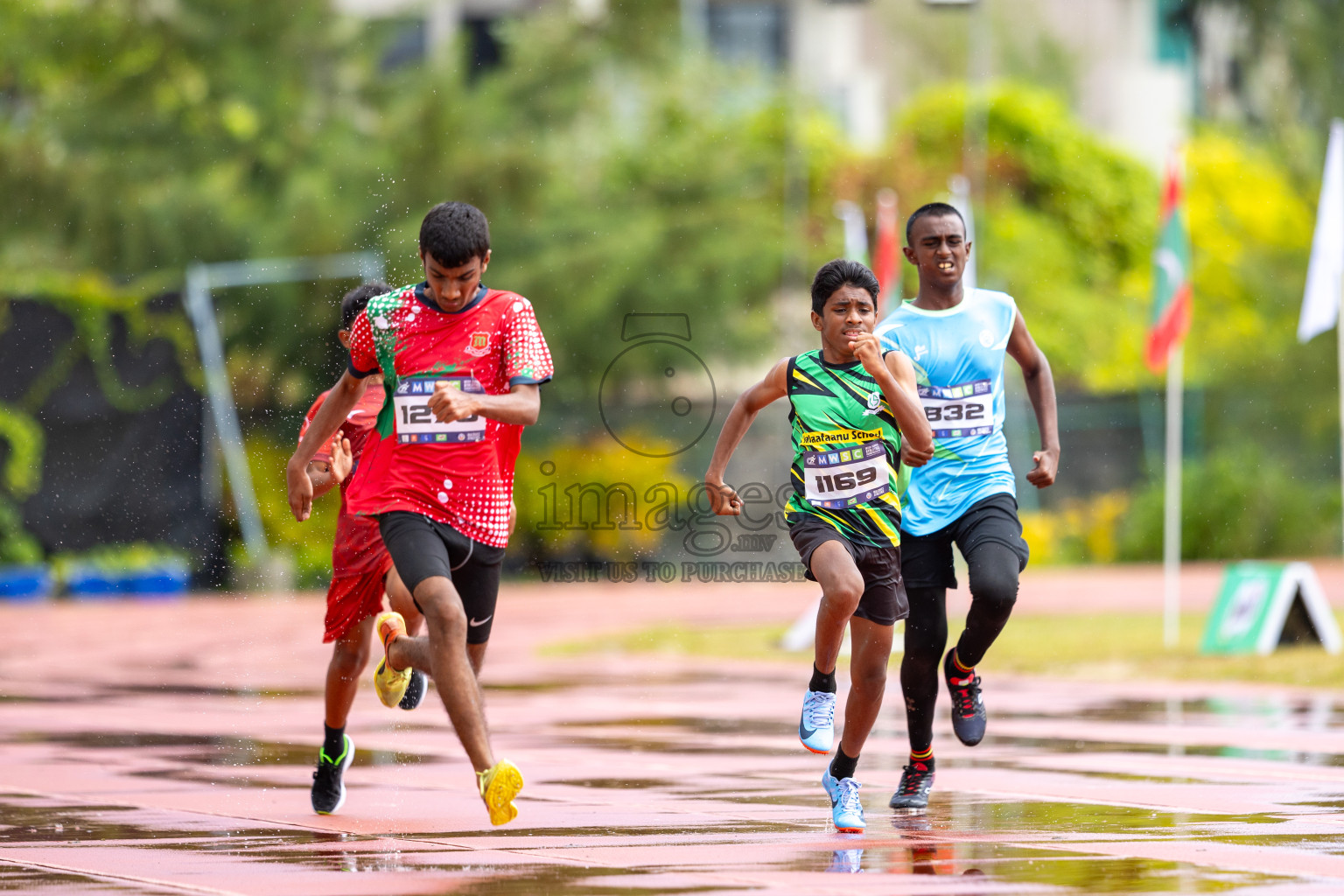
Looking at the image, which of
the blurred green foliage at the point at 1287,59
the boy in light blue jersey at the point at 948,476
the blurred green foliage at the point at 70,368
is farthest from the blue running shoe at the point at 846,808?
the blurred green foliage at the point at 1287,59

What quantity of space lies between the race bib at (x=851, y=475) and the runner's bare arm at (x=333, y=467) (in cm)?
182

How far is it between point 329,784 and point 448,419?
175 cm

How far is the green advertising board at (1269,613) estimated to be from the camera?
47.6 ft

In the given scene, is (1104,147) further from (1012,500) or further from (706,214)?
(1012,500)

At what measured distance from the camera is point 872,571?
655 cm

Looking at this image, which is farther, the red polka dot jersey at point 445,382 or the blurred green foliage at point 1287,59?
the blurred green foliage at point 1287,59

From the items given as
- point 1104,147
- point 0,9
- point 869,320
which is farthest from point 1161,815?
point 1104,147

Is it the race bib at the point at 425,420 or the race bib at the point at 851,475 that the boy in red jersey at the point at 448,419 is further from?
the race bib at the point at 851,475

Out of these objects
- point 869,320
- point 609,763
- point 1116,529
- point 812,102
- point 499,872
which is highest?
point 812,102

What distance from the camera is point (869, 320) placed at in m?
6.64

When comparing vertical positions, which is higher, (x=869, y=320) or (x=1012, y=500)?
(x=869, y=320)

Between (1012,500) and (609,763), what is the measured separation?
2.54 meters

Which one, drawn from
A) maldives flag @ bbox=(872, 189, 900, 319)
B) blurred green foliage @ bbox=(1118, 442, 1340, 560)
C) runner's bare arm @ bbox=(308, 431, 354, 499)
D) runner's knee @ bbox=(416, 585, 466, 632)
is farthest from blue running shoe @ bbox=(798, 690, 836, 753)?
blurred green foliage @ bbox=(1118, 442, 1340, 560)

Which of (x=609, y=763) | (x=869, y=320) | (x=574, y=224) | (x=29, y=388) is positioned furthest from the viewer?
(x=574, y=224)
